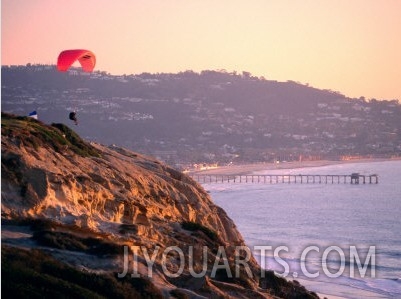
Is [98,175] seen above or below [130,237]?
above

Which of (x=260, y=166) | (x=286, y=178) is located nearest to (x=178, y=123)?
(x=260, y=166)

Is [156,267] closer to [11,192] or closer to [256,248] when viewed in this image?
[11,192]

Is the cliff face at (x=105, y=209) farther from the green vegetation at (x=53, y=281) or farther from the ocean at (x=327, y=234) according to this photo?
the ocean at (x=327, y=234)

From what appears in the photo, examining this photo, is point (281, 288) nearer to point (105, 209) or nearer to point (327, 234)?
point (105, 209)

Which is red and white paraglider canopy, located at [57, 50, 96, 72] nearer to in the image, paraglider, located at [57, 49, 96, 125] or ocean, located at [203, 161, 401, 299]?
paraglider, located at [57, 49, 96, 125]

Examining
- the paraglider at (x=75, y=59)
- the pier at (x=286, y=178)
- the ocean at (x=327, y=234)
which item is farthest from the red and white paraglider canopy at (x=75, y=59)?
the pier at (x=286, y=178)

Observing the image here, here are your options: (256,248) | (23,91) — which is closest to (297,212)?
(256,248)
